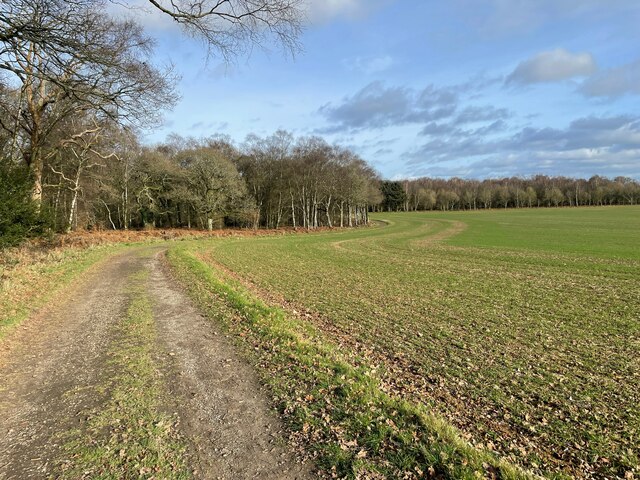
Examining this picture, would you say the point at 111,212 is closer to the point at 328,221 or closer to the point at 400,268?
the point at 328,221

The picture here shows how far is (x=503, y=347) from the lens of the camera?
8.67 meters

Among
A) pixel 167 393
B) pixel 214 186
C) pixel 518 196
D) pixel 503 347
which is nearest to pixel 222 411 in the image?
pixel 167 393

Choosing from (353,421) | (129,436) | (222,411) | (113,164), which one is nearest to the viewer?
(129,436)

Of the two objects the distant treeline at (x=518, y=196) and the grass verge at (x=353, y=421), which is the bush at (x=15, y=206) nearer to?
the grass verge at (x=353, y=421)

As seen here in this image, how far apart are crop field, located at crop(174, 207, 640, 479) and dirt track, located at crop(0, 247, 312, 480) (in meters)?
Result: 1.01

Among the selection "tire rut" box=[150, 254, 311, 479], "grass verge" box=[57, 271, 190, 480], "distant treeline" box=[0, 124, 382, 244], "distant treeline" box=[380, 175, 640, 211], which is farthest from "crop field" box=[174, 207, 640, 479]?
"distant treeline" box=[380, 175, 640, 211]

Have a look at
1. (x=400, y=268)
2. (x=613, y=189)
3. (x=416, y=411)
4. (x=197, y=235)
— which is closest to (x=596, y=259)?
(x=400, y=268)

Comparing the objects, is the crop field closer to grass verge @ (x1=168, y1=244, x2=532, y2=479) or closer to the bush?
grass verge @ (x1=168, y1=244, x2=532, y2=479)

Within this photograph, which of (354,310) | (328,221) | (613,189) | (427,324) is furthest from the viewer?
(613,189)

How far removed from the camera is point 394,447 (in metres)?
4.43

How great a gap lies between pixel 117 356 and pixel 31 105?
19.2 m

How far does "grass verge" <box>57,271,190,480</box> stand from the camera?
3.98 meters

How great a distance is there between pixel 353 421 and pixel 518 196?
551ft

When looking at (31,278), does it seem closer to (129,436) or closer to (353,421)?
(129,436)
